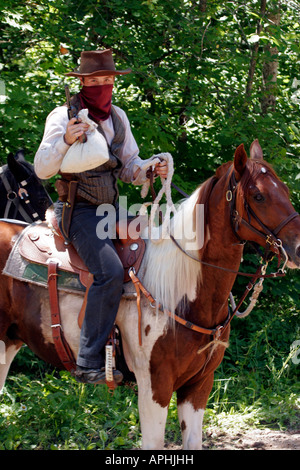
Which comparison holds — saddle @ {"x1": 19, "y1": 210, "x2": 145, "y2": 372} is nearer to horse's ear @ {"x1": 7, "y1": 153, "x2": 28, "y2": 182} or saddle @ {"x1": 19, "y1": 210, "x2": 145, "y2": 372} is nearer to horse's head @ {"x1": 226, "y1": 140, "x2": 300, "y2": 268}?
horse's head @ {"x1": 226, "y1": 140, "x2": 300, "y2": 268}

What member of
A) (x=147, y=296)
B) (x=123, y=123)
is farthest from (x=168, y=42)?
(x=147, y=296)

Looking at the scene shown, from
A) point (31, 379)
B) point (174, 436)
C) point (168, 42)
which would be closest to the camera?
point (174, 436)

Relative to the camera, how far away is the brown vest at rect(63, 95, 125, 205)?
359 cm

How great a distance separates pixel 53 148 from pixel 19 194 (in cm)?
137

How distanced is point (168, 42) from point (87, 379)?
4562 millimetres

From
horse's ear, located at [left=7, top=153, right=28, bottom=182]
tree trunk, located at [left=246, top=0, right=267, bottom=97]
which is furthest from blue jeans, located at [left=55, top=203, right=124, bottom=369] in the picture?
tree trunk, located at [left=246, top=0, right=267, bottom=97]

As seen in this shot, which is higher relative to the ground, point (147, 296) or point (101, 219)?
point (101, 219)

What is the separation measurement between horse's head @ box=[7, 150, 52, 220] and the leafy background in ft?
2.84

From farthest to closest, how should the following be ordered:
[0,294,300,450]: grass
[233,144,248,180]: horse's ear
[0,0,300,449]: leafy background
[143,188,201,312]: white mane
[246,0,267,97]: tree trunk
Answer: [246,0,267,97]: tree trunk → [0,0,300,449]: leafy background → [0,294,300,450]: grass → [143,188,201,312]: white mane → [233,144,248,180]: horse's ear

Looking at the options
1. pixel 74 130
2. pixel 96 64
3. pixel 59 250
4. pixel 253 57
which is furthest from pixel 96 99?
pixel 253 57

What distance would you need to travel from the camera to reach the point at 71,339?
3596mm

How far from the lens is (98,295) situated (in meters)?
3.32

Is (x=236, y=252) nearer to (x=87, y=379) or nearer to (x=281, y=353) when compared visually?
(x=87, y=379)

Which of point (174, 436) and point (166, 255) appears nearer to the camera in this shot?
point (166, 255)
